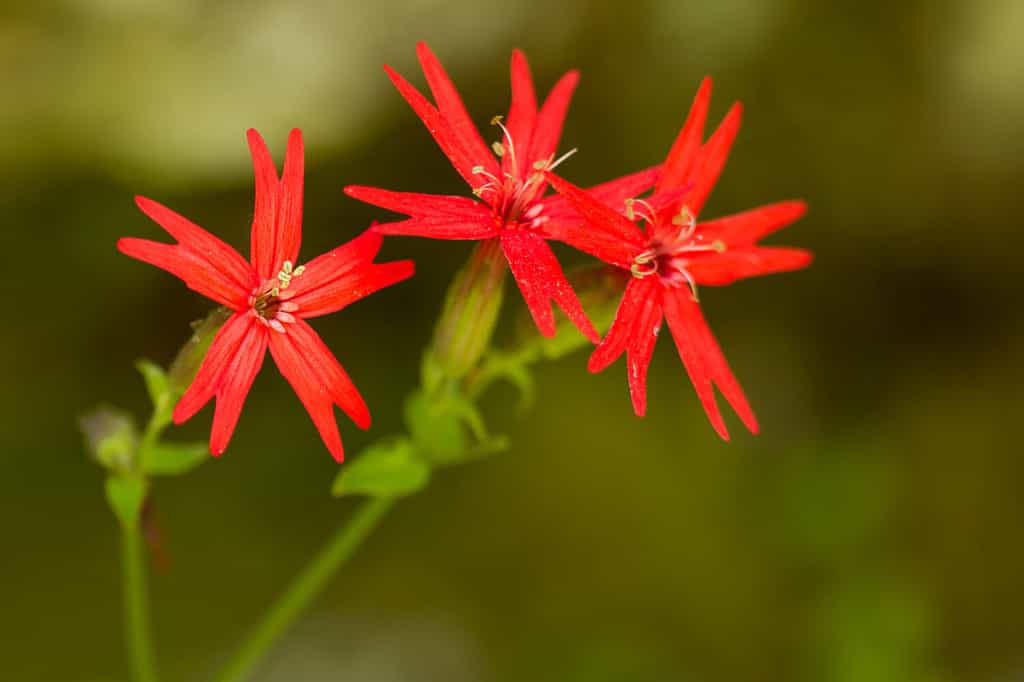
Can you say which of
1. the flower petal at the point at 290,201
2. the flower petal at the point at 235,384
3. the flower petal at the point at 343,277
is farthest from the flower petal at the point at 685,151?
the flower petal at the point at 235,384

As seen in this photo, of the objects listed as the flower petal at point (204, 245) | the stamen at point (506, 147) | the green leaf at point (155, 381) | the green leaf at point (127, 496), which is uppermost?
the stamen at point (506, 147)

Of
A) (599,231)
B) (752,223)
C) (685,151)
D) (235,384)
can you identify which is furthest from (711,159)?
(235,384)

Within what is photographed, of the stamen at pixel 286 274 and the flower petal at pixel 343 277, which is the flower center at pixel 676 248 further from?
the stamen at pixel 286 274

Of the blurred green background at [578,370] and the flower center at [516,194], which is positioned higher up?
the blurred green background at [578,370]

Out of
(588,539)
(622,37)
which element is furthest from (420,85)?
(588,539)

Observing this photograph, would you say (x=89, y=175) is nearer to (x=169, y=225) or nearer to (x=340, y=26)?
(x=340, y=26)

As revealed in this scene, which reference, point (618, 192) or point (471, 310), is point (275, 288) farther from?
point (618, 192)

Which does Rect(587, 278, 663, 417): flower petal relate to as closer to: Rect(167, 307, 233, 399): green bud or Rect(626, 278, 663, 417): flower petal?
Rect(626, 278, 663, 417): flower petal

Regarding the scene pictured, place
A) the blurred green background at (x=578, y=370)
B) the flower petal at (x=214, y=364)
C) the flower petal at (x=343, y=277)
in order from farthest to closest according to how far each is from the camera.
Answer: the blurred green background at (x=578, y=370) < the flower petal at (x=343, y=277) < the flower petal at (x=214, y=364)
